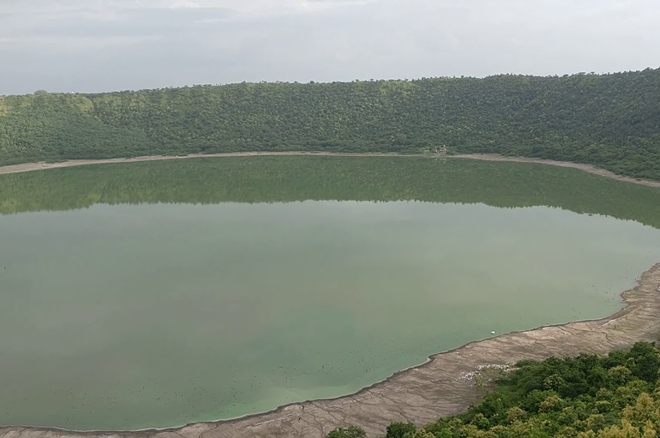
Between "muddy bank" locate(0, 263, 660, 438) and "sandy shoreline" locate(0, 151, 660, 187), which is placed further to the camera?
"sandy shoreline" locate(0, 151, 660, 187)

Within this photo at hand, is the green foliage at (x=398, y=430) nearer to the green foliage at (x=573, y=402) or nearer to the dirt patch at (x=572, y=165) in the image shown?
the green foliage at (x=573, y=402)

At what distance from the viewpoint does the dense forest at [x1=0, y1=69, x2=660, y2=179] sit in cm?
5238

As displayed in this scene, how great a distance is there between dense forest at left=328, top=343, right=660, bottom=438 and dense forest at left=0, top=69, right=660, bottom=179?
36.2 metres

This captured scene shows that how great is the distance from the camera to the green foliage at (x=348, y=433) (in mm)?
11844

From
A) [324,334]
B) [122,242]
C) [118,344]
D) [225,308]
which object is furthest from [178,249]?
[324,334]

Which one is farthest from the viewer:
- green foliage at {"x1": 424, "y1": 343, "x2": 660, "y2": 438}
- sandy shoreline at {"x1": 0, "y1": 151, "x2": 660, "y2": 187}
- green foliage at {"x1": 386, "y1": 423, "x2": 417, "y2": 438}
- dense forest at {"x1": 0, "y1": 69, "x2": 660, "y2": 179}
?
dense forest at {"x1": 0, "y1": 69, "x2": 660, "y2": 179}

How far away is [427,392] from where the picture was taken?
14.5m

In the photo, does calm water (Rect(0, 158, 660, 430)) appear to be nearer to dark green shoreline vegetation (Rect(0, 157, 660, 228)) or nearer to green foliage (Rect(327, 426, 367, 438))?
dark green shoreline vegetation (Rect(0, 157, 660, 228))

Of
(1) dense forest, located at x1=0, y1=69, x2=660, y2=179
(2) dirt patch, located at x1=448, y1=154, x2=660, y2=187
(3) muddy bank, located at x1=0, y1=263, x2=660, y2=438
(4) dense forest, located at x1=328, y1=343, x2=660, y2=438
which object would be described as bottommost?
(3) muddy bank, located at x1=0, y1=263, x2=660, y2=438

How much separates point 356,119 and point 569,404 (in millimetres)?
56664

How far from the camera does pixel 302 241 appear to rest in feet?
95.1

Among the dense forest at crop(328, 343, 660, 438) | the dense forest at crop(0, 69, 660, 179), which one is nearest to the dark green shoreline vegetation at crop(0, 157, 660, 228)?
the dense forest at crop(0, 69, 660, 179)

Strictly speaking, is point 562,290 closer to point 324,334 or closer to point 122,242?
point 324,334

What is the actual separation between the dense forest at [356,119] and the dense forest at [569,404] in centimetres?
3624
